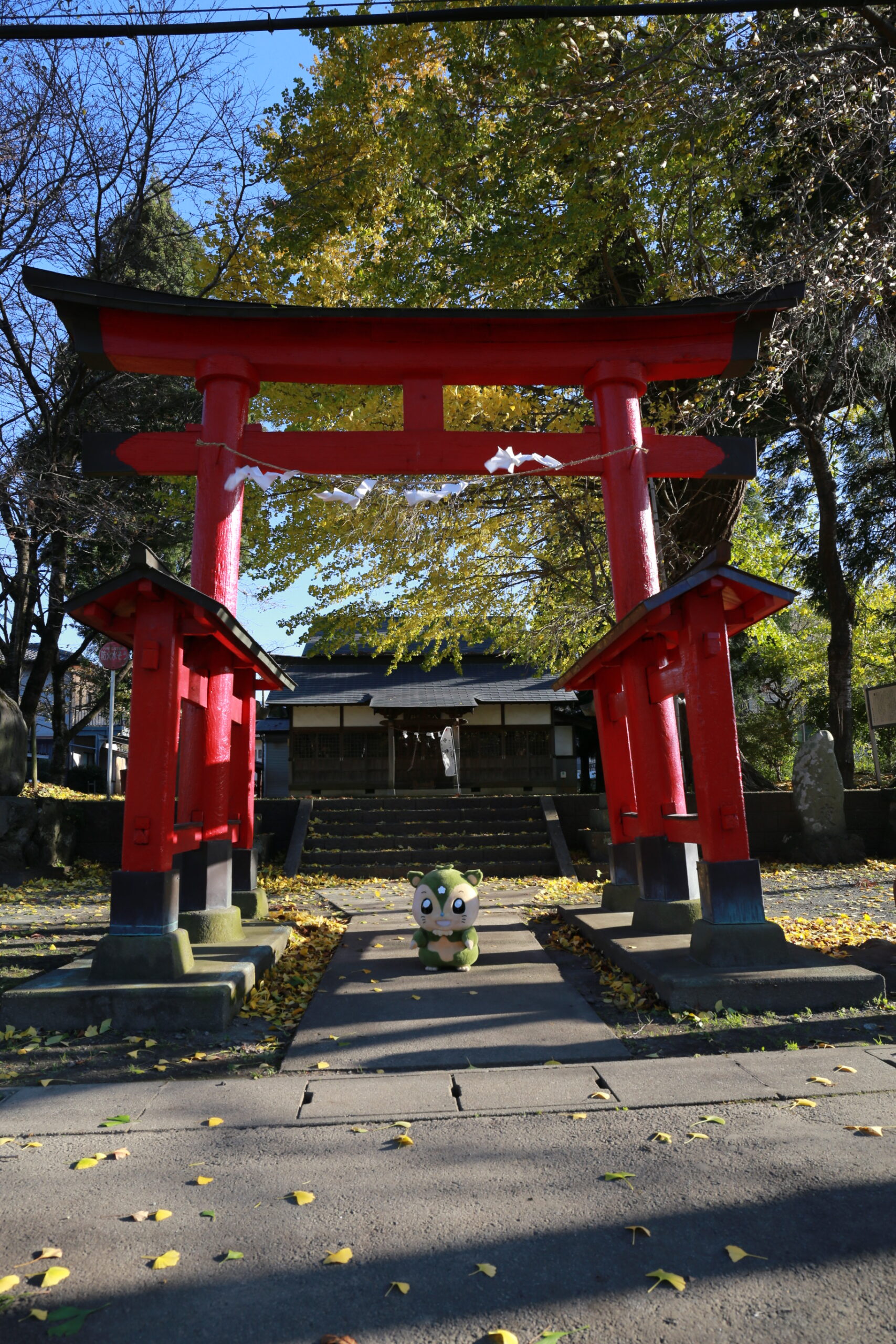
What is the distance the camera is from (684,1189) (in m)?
3.00

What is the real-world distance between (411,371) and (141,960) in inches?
229

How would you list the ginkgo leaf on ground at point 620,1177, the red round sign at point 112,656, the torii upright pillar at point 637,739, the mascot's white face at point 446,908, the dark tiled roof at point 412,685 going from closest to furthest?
1. the ginkgo leaf on ground at point 620,1177
2. the mascot's white face at point 446,908
3. the torii upright pillar at point 637,739
4. the red round sign at point 112,656
5. the dark tiled roof at point 412,685

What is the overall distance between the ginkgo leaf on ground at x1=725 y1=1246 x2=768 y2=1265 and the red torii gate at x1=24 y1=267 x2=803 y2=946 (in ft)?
17.1

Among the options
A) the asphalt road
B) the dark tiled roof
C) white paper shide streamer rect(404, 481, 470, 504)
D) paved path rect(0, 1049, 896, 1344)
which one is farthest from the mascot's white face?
the dark tiled roof

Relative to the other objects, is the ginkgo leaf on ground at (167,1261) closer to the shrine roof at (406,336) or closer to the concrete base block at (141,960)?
the concrete base block at (141,960)

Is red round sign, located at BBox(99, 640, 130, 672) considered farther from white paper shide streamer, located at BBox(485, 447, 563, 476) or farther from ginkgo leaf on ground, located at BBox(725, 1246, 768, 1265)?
ginkgo leaf on ground, located at BBox(725, 1246, 768, 1265)

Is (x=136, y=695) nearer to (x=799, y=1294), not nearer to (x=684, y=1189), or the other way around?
(x=684, y=1189)

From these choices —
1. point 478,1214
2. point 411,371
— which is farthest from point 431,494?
point 478,1214

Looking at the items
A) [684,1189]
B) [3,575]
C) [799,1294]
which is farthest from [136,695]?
[3,575]

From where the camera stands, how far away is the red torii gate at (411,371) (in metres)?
7.74

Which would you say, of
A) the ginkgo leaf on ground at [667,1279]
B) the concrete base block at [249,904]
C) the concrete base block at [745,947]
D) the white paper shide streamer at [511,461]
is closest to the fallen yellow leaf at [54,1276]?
the ginkgo leaf on ground at [667,1279]

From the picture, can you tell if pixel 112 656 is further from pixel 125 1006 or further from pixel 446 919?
pixel 125 1006

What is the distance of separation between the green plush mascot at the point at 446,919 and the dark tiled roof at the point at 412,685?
59.2 ft

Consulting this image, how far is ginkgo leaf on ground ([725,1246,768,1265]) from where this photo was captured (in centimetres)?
254
